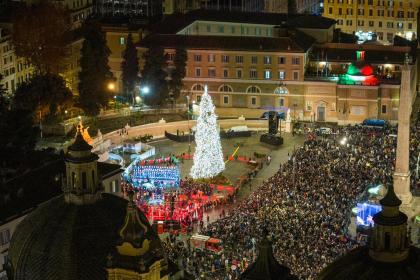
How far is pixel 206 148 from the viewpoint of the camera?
6981cm

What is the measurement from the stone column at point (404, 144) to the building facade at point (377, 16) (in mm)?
64576

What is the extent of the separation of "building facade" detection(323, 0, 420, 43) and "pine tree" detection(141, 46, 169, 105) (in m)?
42.0

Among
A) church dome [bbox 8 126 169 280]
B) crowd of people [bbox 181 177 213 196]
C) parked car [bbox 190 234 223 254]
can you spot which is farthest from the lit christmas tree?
church dome [bbox 8 126 169 280]

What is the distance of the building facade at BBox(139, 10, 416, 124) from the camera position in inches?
3607

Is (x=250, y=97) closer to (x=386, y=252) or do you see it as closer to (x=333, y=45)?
(x=333, y=45)

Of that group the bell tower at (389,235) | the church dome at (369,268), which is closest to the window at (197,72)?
the church dome at (369,268)

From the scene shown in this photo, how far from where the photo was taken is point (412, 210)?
60.2m

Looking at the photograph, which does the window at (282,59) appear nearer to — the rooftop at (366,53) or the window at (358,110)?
the rooftop at (366,53)

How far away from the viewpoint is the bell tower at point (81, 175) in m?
37.9

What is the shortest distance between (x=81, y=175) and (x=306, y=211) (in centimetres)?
2061

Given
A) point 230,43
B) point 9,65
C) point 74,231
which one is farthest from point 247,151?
point 74,231

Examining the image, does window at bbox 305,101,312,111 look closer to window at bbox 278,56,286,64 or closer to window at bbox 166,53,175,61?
window at bbox 278,56,286,64

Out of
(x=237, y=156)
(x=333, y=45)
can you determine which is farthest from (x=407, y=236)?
(x=333, y=45)

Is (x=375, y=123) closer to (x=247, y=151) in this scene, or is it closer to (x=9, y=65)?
(x=247, y=151)
